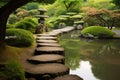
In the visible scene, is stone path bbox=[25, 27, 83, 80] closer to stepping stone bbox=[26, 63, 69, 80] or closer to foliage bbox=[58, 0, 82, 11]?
stepping stone bbox=[26, 63, 69, 80]

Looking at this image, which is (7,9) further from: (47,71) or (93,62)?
(93,62)

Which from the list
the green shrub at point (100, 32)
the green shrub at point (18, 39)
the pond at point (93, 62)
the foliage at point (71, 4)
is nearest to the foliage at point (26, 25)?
the pond at point (93, 62)

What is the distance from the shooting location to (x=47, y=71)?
22.5ft

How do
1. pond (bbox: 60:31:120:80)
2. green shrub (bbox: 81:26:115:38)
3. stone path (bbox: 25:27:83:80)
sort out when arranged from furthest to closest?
1. green shrub (bbox: 81:26:115:38)
2. pond (bbox: 60:31:120:80)
3. stone path (bbox: 25:27:83:80)

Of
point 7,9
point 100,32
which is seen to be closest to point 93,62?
point 7,9

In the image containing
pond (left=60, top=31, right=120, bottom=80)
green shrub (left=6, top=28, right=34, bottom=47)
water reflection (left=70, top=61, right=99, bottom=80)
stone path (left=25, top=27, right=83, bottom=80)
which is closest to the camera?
stone path (left=25, top=27, right=83, bottom=80)

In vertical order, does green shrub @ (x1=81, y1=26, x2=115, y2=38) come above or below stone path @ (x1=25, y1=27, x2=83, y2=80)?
above

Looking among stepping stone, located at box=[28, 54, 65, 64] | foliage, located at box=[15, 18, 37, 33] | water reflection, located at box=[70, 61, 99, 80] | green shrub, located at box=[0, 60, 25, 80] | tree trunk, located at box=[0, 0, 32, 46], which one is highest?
tree trunk, located at box=[0, 0, 32, 46]

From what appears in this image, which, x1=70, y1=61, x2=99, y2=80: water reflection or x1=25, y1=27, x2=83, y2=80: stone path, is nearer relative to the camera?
x1=25, y1=27, x2=83, y2=80: stone path

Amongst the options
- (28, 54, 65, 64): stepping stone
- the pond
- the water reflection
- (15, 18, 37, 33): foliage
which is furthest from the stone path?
(15, 18, 37, 33): foliage

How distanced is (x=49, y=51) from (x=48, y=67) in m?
1.96

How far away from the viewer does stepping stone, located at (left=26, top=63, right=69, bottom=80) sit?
6748mm

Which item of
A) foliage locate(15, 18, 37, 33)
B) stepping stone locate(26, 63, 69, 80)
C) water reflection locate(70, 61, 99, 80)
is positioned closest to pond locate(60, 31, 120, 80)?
water reflection locate(70, 61, 99, 80)

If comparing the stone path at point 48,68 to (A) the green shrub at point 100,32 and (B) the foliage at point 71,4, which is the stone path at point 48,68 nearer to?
(A) the green shrub at point 100,32
